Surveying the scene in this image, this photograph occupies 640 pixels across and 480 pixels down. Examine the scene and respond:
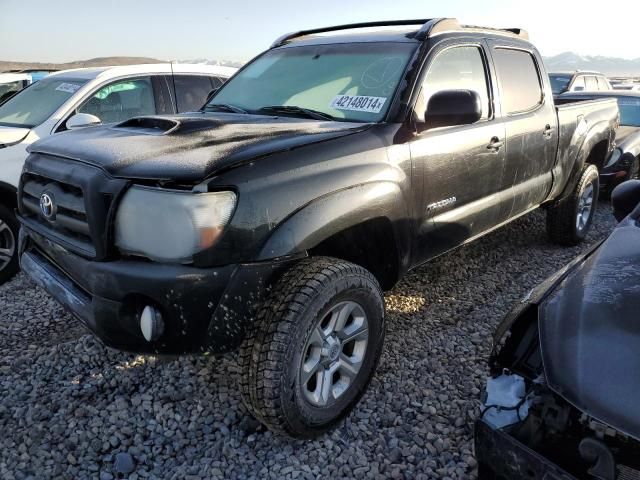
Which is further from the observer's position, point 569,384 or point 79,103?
point 79,103

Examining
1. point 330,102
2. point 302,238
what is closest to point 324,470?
point 302,238

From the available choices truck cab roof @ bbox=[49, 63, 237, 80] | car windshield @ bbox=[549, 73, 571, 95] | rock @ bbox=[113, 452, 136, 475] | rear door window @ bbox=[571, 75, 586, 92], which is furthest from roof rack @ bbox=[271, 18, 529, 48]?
rear door window @ bbox=[571, 75, 586, 92]

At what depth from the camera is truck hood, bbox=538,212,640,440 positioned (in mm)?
1488

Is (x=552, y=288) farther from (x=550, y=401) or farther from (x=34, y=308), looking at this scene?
(x=34, y=308)

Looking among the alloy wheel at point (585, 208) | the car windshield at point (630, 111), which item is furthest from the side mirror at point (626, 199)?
the car windshield at point (630, 111)

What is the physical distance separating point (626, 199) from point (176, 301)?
2.17 metres

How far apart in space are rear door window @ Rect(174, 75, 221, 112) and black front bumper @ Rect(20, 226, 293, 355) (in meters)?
3.42

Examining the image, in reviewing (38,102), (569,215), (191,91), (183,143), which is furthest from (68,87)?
(569,215)

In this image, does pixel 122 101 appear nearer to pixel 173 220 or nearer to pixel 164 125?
pixel 164 125

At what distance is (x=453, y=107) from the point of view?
269 cm

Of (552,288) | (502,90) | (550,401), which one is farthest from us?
(502,90)

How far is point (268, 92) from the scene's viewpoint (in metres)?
3.32

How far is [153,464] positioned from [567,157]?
396cm

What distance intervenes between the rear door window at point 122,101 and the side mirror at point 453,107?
3.11 metres
